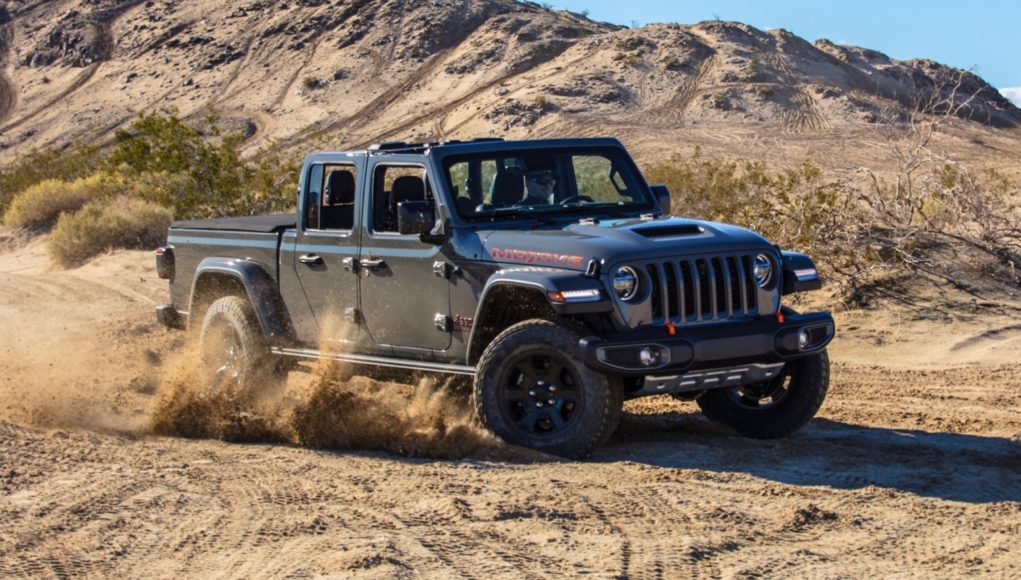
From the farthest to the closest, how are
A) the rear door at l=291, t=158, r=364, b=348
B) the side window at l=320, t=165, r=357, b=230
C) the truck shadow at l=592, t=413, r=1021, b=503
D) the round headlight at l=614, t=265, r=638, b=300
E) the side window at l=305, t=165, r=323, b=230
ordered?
the side window at l=305, t=165, r=323, b=230 < the side window at l=320, t=165, r=357, b=230 < the rear door at l=291, t=158, r=364, b=348 < the round headlight at l=614, t=265, r=638, b=300 < the truck shadow at l=592, t=413, r=1021, b=503

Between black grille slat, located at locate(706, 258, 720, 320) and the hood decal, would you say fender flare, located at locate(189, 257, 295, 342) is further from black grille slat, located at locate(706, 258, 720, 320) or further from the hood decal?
black grille slat, located at locate(706, 258, 720, 320)

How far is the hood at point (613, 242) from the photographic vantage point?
688 cm

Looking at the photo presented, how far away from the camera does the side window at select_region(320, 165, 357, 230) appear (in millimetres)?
8445

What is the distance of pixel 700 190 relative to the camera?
19156mm

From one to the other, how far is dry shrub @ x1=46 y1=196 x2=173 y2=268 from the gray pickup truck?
10185 millimetres

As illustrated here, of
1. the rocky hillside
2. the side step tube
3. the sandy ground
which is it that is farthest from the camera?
the rocky hillside

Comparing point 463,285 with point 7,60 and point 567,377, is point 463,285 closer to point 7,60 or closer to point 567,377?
point 567,377

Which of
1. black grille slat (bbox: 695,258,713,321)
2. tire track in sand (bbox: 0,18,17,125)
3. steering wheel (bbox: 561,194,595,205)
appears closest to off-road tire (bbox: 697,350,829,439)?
black grille slat (bbox: 695,258,713,321)

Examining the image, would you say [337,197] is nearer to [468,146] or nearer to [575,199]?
[468,146]

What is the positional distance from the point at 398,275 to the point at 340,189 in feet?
3.03

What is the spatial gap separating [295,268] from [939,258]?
706cm

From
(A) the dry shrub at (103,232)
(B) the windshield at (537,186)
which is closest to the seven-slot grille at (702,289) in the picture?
(B) the windshield at (537,186)

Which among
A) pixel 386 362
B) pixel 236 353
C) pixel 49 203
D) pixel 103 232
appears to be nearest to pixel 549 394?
pixel 386 362

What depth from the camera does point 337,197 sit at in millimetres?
8531
